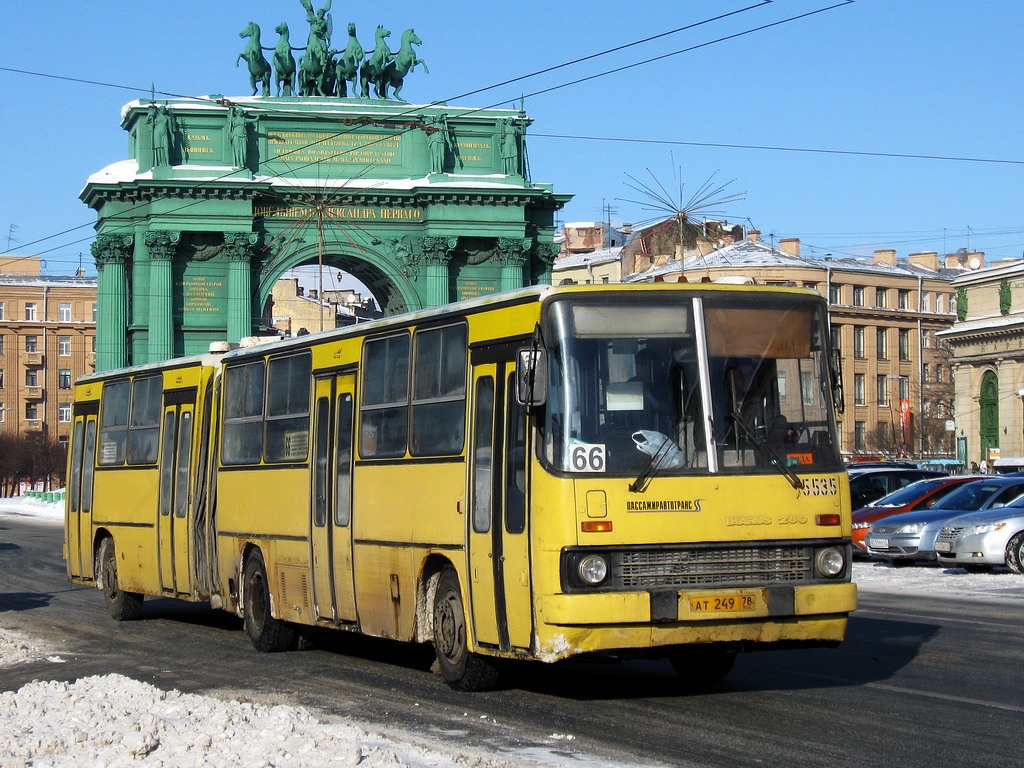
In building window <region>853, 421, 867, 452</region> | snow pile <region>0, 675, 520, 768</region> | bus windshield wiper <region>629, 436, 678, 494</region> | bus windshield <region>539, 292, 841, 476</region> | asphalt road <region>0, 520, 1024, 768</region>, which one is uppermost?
building window <region>853, 421, 867, 452</region>

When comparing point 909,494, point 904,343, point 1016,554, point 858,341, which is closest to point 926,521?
point 1016,554

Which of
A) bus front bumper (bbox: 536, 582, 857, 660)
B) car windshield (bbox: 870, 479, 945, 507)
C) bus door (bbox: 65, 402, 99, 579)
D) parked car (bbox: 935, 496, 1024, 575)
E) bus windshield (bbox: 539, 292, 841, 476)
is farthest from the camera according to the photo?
car windshield (bbox: 870, 479, 945, 507)

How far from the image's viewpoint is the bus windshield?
33.6 ft

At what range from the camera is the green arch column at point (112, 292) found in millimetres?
57812

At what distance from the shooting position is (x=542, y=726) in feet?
32.5

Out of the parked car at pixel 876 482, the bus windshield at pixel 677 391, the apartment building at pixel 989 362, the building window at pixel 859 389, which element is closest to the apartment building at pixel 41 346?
the building window at pixel 859 389

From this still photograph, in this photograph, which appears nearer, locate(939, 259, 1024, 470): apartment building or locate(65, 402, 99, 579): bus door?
locate(65, 402, 99, 579): bus door

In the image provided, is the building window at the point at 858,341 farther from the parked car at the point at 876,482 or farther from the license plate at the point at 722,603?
the license plate at the point at 722,603

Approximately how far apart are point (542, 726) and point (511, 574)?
1.06m

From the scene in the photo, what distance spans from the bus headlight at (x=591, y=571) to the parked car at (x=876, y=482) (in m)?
22.3

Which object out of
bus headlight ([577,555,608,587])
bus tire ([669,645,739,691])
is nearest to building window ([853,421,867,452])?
bus tire ([669,645,739,691])

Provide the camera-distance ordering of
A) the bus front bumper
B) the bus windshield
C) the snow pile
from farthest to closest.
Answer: the bus windshield, the bus front bumper, the snow pile

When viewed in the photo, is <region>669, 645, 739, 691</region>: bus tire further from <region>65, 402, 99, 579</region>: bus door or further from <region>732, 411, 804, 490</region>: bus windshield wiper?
<region>65, 402, 99, 579</region>: bus door

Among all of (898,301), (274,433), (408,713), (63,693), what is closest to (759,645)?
(408,713)
